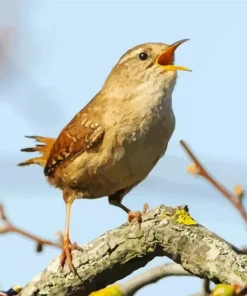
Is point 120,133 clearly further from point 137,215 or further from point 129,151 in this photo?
point 137,215

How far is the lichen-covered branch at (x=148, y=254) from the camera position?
6.47 feet

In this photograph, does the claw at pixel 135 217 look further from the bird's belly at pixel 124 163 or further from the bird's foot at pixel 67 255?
the bird's belly at pixel 124 163

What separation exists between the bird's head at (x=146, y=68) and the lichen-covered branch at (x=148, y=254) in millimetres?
743

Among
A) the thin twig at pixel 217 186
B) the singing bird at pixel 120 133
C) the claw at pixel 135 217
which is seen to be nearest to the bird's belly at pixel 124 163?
the singing bird at pixel 120 133

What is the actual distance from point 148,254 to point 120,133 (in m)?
0.62

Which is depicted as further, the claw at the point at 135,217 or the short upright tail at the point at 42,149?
the short upright tail at the point at 42,149

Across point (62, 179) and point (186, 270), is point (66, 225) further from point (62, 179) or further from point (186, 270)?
point (186, 270)

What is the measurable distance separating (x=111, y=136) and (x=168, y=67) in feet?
1.19

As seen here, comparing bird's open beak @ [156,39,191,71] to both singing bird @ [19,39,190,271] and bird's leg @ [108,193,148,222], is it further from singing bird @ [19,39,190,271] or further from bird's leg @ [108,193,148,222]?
bird's leg @ [108,193,148,222]

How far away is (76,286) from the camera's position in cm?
217

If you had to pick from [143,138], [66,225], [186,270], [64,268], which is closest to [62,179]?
[66,225]

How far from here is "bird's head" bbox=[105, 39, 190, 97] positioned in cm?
275

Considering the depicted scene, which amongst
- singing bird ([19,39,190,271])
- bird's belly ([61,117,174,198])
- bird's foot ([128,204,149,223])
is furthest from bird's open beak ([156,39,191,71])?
bird's foot ([128,204,149,223])

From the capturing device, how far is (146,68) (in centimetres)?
288
